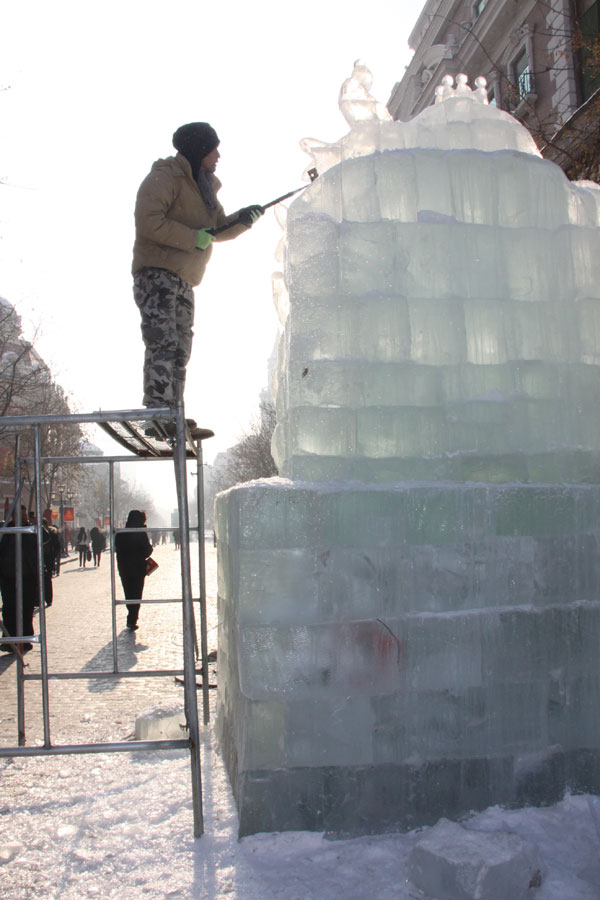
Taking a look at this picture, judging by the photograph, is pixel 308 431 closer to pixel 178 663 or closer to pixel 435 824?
pixel 435 824

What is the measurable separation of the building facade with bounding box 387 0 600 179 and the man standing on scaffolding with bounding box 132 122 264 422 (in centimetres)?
708

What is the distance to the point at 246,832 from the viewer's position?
2672mm

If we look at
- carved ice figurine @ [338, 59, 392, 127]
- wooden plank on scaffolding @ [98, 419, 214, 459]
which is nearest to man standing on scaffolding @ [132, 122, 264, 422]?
wooden plank on scaffolding @ [98, 419, 214, 459]

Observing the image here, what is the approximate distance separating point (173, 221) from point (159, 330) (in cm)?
54

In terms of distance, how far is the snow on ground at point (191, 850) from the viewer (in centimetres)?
237

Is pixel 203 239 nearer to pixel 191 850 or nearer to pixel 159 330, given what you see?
pixel 159 330

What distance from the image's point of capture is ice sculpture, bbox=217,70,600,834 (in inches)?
107

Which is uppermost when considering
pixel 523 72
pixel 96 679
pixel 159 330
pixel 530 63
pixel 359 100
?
pixel 530 63

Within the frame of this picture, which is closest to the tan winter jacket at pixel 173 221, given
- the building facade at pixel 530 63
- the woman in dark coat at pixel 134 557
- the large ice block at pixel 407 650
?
the large ice block at pixel 407 650

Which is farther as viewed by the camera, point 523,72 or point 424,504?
point 523,72

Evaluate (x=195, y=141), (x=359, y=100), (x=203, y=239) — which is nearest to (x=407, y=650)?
(x=203, y=239)

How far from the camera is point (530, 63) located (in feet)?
65.5

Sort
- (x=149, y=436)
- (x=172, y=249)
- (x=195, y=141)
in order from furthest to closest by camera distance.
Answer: (x=149, y=436), (x=195, y=141), (x=172, y=249)

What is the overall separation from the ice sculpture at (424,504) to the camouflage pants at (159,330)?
27.3 inches
